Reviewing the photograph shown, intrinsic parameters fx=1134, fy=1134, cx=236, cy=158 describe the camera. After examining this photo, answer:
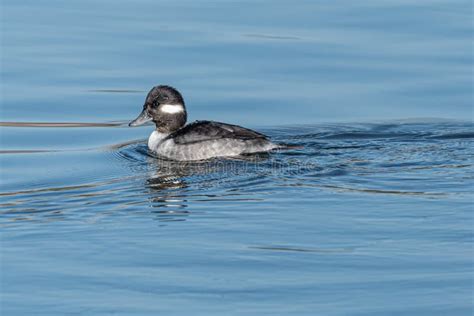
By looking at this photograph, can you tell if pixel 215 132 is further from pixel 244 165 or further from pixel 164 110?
pixel 164 110

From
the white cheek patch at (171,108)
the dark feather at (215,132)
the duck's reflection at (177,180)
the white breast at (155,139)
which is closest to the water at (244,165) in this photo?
the duck's reflection at (177,180)

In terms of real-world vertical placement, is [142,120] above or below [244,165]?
above

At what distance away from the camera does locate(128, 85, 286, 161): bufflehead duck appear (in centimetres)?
1406

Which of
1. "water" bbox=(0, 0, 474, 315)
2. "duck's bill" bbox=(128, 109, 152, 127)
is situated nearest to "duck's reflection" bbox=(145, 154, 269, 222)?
"water" bbox=(0, 0, 474, 315)

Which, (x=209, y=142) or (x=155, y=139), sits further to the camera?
(x=155, y=139)

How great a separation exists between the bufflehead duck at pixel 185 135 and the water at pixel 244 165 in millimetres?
271

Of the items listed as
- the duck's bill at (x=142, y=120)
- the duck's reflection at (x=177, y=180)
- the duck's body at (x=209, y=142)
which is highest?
the duck's bill at (x=142, y=120)

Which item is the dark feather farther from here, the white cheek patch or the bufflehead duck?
the white cheek patch

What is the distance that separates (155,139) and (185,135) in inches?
25.2

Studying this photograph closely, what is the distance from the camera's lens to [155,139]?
1491 centimetres

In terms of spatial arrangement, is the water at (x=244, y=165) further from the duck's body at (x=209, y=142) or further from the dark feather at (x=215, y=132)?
the dark feather at (x=215, y=132)

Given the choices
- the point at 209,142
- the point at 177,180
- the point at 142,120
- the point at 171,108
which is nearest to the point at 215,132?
the point at 209,142

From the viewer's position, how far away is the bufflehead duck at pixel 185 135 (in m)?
14.1

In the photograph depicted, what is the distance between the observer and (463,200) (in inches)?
452
